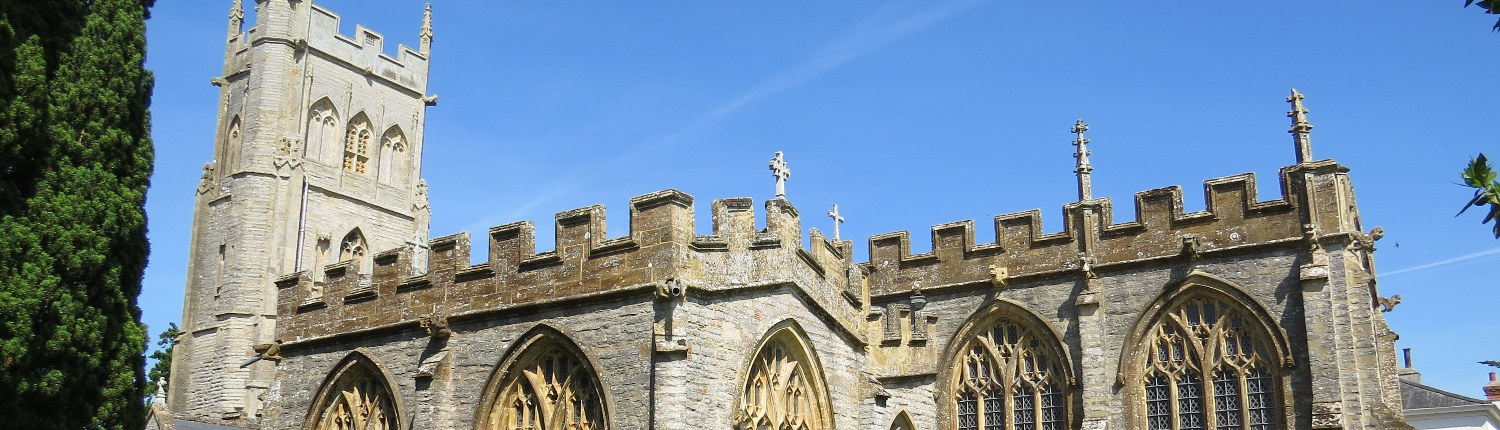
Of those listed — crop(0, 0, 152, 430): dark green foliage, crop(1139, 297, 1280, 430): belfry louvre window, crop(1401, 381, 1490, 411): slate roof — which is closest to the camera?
crop(0, 0, 152, 430): dark green foliage

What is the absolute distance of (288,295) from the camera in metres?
20.3

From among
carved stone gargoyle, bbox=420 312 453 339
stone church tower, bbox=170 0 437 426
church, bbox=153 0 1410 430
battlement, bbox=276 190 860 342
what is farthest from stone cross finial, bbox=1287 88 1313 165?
stone church tower, bbox=170 0 437 426

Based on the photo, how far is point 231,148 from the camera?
45969 millimetres

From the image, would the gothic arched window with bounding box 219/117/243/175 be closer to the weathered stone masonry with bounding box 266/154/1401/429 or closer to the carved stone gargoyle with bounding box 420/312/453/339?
the weathered stone masonry with bounding box 266/154/1401/429

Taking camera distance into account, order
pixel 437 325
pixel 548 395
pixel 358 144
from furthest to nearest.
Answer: pixel 358 144, pixel 437 325, pixel 548 395

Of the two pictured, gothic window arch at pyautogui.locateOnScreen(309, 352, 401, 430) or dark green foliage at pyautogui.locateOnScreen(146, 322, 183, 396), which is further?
dark green foliage at pyautogui.locateOnScreen(146, 322, 183, 396)

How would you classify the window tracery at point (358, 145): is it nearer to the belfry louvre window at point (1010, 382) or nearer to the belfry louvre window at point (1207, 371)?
the belfry louvre window at point (1010, 382)

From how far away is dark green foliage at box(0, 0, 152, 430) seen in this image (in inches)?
508

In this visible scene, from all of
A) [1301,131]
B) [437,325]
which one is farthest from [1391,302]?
[437,325]

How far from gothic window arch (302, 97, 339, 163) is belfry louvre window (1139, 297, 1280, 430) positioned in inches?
1252

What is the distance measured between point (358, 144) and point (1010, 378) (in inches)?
1226

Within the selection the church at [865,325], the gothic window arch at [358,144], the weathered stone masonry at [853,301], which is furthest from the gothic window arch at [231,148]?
the weathered stone masonry at [853,301]

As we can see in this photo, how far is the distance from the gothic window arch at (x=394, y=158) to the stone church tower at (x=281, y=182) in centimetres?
4

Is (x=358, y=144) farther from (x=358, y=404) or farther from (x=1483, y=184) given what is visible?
(x=1483, y=184)
